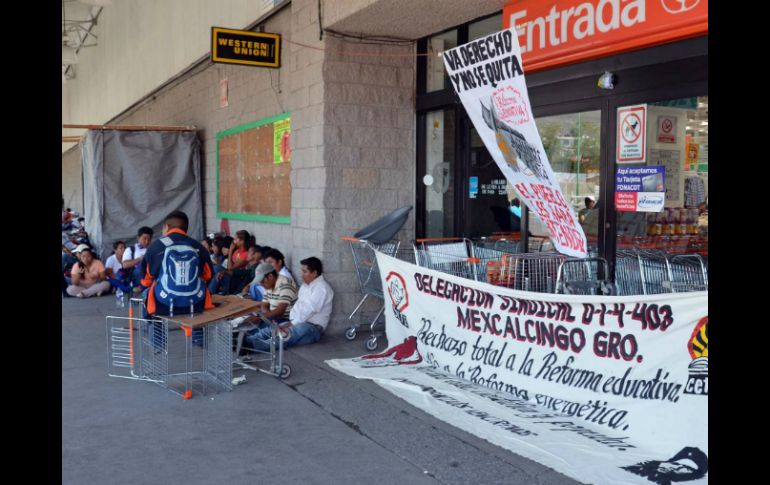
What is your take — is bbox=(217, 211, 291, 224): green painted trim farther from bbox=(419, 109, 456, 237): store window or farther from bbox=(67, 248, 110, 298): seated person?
bbox=(67, 248, 110, 298): seated person

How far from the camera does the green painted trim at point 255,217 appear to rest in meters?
10.4

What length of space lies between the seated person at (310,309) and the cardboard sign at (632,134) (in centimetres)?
366

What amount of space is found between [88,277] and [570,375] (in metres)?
10.1

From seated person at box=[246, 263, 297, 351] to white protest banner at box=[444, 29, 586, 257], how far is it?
3.48 metres

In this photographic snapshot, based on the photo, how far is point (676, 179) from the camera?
607 cm

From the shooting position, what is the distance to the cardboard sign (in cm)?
625

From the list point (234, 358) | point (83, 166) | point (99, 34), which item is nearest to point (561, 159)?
point (234, 358)

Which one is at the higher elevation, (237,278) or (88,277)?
(237,278)

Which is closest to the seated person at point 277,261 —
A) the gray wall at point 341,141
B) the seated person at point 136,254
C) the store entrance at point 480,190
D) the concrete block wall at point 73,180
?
the gray wall at point 341,141

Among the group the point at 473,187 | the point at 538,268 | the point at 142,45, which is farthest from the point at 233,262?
the point at 142,45

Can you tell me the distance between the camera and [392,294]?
759 cm

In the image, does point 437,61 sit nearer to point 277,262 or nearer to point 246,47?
point 246,47
